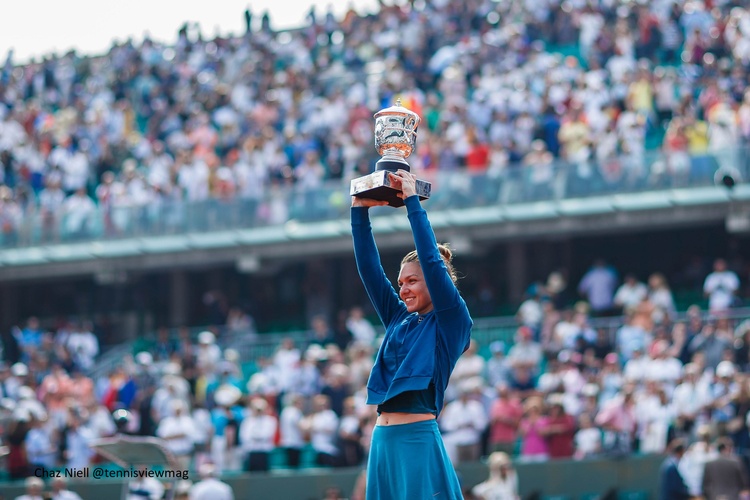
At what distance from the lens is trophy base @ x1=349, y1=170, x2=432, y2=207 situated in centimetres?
611

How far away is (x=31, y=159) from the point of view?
25.1 meters

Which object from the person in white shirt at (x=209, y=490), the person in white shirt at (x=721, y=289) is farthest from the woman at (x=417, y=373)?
the person in white shirt at (x=721, y=289)

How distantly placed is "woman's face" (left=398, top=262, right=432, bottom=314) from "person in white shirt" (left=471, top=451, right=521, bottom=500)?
7.62 metres

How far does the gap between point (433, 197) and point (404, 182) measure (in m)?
14.4

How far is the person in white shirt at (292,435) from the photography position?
1595 centimetres

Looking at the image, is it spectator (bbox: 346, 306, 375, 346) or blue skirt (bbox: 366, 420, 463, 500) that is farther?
spectator (bbox: 346, 306, 375, 346)

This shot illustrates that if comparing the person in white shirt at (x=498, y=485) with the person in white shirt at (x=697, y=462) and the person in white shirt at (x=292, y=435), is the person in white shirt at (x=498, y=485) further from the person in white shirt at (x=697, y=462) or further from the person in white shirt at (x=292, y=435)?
the person in white shirt at (x=292, y=435)

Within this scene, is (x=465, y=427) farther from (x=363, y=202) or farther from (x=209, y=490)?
(x=363, y=202)

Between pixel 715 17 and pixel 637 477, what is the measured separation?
1027 centimetres

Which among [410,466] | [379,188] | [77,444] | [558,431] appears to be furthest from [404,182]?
[77,444]

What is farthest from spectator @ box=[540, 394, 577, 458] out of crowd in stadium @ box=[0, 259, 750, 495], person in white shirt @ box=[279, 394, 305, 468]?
person in white shirt @ box=[279, 394, 305, 468]

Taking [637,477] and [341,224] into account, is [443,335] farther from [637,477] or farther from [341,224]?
[341,224]

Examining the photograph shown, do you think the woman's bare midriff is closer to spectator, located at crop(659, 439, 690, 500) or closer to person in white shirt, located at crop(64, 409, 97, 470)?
spectator, located at crop(659, 439, 690, 500)

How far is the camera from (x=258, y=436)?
52.6 feet
